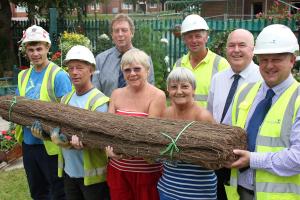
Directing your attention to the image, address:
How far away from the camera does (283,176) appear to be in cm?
241

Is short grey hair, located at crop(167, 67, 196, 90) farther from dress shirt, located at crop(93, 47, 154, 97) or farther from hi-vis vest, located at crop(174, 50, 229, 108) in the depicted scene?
dress shirt, located at crop(93, 47, 154, 97)

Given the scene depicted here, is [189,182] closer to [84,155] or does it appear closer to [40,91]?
[84,155]

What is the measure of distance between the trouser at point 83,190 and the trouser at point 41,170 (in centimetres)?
42

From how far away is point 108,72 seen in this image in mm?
3982

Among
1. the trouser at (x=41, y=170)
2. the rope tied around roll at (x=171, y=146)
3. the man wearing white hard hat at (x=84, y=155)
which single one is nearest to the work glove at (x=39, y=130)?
the man wearing white hard hat at (x=84, y=155)

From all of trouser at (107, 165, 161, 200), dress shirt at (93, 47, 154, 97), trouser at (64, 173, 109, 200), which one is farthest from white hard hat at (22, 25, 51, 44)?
trouser at (107, 165, 161, 200)

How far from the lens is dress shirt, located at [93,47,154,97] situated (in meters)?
3.95

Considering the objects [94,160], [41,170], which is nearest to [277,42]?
[94,160]

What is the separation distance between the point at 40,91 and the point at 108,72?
2.26ft

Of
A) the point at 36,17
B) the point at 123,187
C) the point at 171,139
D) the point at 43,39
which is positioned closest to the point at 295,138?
the point at 171,139

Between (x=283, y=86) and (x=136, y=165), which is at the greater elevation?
(x=283, y=86)

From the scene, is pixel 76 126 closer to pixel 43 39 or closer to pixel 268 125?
pixel 43 39

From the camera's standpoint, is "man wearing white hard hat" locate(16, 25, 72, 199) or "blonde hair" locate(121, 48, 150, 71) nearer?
"blonde hair" locate(121, 48, 150, 71)

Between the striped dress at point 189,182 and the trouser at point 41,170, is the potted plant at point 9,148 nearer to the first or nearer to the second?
the trouser at point 41,170
